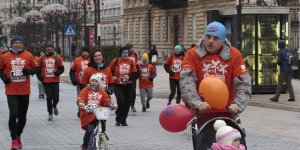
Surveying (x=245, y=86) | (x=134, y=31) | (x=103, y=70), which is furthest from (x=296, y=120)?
(x=134, y=31)

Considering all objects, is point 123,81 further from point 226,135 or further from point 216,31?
point 226,135

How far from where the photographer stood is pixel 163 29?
66812mm

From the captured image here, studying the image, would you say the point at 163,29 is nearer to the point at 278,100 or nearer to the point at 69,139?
the point at 278,100

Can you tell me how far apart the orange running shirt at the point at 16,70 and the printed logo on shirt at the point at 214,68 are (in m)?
5.22

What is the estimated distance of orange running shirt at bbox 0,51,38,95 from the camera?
36.7 ft

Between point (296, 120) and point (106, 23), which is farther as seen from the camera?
point (106, 23)

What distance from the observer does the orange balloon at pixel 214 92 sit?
628cm

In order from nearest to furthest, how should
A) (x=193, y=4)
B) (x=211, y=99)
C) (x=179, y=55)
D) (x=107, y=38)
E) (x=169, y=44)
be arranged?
(x=211, y=99) < (x=179, y=55) < (x=193, y=4) < (x=169, y=44) < (x=107, y=38)

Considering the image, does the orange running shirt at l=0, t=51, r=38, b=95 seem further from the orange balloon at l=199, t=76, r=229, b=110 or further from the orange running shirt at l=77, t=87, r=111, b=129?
the orange balloon at l=199, t=76, r=229, b=110

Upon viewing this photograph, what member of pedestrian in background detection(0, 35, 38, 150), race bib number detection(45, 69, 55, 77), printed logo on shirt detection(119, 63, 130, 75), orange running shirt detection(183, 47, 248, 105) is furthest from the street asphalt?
orange running shirt detection(183, 47, 248, 105)

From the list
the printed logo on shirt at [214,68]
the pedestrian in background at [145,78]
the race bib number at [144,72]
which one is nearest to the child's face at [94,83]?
the printed logo on shirt at [214,68]

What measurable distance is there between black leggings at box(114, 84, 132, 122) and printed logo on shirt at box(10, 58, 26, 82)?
3774mm

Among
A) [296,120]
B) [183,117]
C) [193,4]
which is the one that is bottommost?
[296,120]

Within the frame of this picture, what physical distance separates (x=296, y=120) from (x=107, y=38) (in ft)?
225
